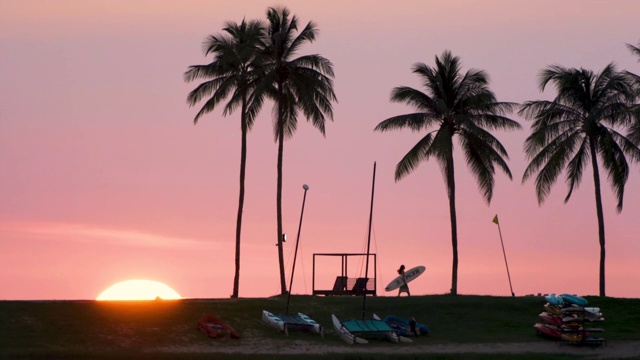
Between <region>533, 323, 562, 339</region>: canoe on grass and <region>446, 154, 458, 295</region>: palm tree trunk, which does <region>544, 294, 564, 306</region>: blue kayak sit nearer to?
<region>533, 323, 562, 339</region>: canoe on grass

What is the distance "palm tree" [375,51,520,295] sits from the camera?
78.9 m

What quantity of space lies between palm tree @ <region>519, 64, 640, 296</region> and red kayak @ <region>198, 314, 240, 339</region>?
27454mm

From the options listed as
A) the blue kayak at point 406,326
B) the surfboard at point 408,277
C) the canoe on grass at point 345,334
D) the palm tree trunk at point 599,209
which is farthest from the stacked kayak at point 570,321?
the palm tree trunk at point 599,209

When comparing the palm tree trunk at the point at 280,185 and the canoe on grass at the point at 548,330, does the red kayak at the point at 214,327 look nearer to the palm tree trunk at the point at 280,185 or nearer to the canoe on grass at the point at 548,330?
the canoe on grass at the point at 548,330

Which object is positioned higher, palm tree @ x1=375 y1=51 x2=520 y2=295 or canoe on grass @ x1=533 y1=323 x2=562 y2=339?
palm tree @ x1=375 y1=51 x2=520 y2=295

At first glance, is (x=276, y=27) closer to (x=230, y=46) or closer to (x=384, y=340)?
(x=230, y=46)

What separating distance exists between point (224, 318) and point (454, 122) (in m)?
24.3

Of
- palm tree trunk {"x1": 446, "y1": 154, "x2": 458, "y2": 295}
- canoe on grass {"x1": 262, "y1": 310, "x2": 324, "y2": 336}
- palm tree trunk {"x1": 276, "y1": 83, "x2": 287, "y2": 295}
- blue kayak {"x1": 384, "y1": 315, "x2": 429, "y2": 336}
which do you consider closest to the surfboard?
palm tree trunk {"x1": 446, "y1": 154, "x2": 458, "y2": 295}

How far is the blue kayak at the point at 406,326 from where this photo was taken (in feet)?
199

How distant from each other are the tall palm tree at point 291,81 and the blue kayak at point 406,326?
17570 mm

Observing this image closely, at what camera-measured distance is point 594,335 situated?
62250 mm

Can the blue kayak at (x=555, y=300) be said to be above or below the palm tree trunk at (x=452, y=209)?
below

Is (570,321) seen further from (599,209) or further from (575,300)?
(599,209)

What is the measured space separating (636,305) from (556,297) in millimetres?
10648
